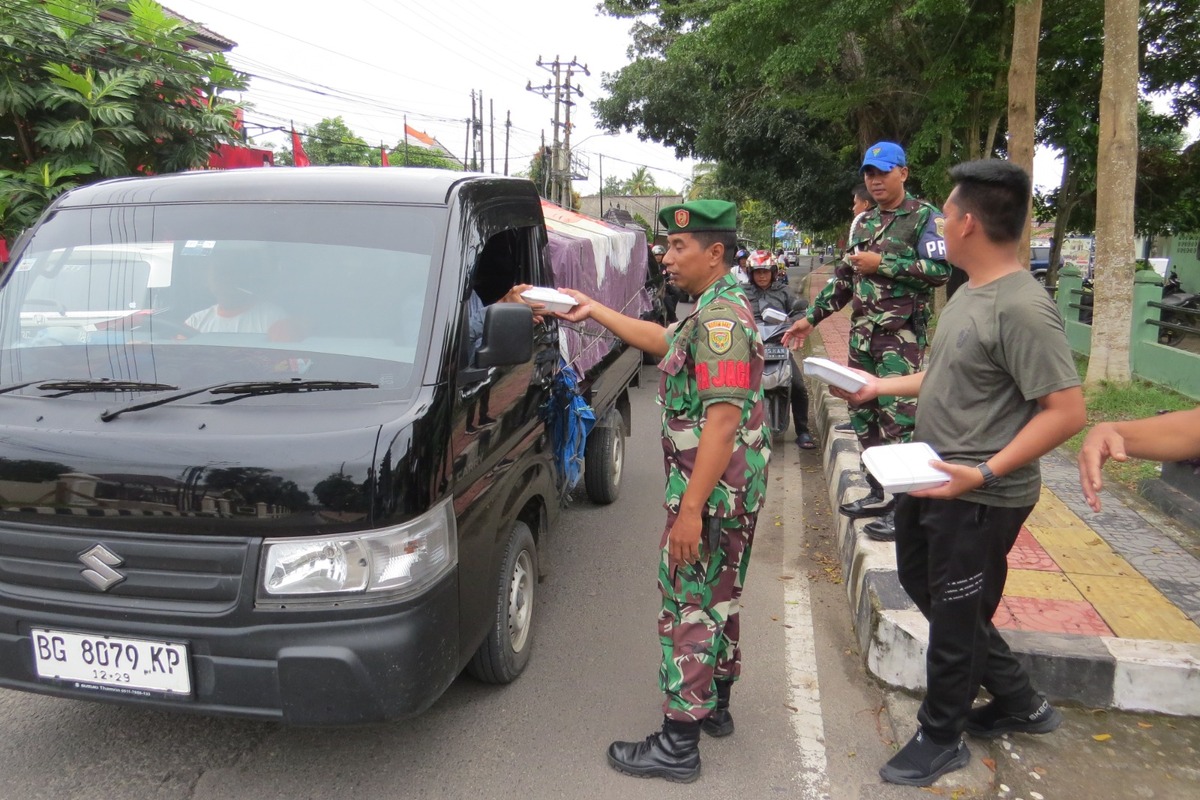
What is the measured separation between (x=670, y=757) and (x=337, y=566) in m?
1.31

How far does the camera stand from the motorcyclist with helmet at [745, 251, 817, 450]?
22.2 ft

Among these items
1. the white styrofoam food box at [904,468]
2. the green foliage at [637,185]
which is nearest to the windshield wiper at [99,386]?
the white styrofoam food box at [904,468]

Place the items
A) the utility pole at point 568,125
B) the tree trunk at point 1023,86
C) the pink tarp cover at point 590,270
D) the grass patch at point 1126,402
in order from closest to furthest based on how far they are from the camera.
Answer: the pink tarp cover at point 590,270, the grass patch at point 1126,402, the tree trunk at point 1023,86, the utility pole at point 568,125

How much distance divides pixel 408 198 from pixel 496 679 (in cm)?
184

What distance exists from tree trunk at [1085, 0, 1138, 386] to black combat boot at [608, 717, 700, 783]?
7034 mm

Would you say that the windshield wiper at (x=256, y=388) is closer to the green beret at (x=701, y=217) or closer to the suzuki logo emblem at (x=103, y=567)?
the suzuki logo emblem at (x=103, y=567)

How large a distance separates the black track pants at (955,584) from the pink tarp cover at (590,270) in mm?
2022

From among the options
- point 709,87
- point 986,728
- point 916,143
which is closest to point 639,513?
point 986,728

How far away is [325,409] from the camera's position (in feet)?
7.79

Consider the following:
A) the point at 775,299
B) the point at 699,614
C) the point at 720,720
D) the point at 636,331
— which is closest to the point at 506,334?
the point at 636,331

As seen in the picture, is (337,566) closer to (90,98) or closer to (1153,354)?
(90,98)

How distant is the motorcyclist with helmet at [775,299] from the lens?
6762mm

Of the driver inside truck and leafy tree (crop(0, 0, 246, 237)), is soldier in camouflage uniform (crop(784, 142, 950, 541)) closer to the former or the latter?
the driver inside truck

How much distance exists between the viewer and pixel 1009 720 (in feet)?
9.50
